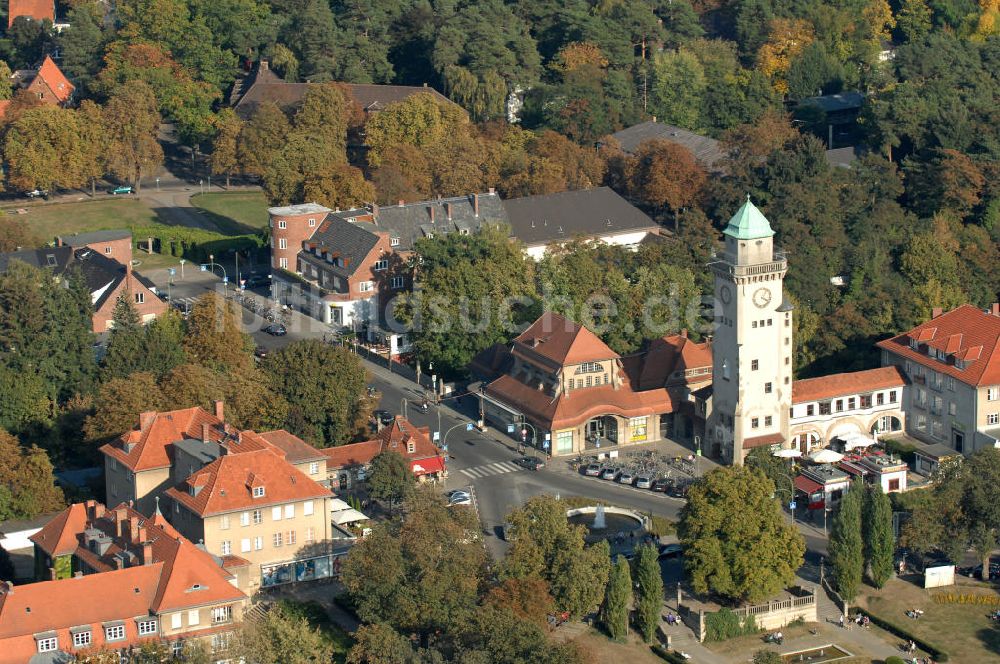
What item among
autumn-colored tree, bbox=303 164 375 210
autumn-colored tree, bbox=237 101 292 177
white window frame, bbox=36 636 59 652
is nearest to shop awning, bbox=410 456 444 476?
white window frame, bbox=36 636 59 652

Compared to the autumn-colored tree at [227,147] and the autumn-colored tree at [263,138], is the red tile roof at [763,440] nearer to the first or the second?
the autumn-colored tree at [263,138]

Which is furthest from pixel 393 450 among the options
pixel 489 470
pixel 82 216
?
pixel 82 216

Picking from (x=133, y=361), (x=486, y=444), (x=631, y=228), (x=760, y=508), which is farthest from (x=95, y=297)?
(x=760, y=508)

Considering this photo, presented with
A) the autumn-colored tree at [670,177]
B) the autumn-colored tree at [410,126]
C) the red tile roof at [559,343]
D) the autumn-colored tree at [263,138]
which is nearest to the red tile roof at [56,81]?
the autumn-colored tree at [263,138]

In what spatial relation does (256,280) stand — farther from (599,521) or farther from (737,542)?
(737,542)

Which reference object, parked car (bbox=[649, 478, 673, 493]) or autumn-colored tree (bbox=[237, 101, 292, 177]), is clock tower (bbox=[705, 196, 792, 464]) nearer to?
parked car (bbox=[649, 478, 673, 493])

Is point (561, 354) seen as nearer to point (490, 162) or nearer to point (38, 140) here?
point (490, 162)
